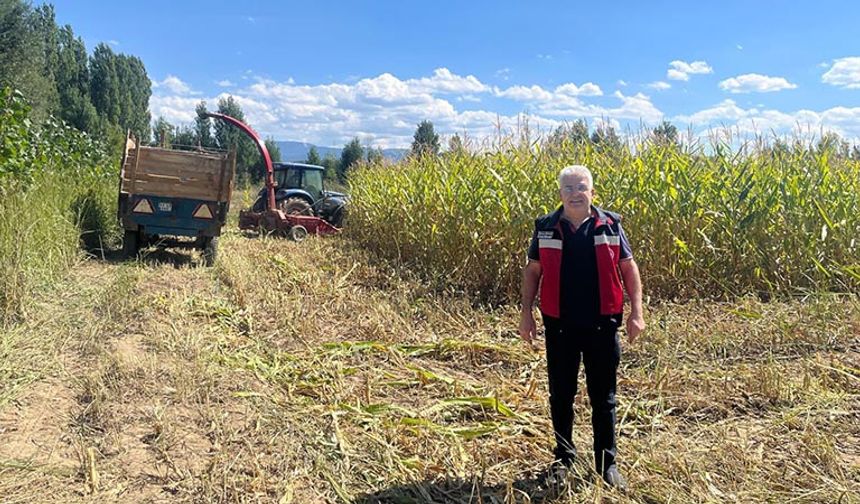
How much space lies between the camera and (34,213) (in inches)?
232

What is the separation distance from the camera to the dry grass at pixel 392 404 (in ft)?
8.89

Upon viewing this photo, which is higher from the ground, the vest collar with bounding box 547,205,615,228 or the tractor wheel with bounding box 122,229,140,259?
the vest collar with bounding box 547,205,615,228

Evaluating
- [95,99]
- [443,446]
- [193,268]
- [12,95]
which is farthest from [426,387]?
[95,99]

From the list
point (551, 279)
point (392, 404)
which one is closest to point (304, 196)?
point (392, 404)

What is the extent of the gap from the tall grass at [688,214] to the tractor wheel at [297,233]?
18.2 feet

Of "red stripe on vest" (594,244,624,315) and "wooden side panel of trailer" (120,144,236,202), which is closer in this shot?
"red stripe on vest" (594,244,624,315)

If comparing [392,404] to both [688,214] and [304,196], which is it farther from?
[304,196]

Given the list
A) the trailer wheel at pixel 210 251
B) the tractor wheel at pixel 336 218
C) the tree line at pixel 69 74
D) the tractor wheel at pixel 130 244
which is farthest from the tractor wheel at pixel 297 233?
the tree line at pixel 69 74

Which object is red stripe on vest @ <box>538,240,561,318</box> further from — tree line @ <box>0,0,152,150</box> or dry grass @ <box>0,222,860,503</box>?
tree line @ <box>0,0,152,150</box>

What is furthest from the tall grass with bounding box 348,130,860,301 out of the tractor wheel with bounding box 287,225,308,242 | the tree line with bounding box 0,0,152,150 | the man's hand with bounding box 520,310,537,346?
the tree line with bounding box 0,0,152,150

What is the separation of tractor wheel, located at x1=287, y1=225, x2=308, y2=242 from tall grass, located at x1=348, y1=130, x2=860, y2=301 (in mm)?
5536

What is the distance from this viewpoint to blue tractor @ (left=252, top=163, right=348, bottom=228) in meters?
13.5

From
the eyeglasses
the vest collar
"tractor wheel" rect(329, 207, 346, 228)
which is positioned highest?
the eyeglasses

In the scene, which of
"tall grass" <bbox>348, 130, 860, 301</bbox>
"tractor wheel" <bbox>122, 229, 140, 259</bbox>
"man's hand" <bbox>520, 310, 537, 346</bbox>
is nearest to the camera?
"man's hand" <bbox>520, 310, 537, 346</bbox>
